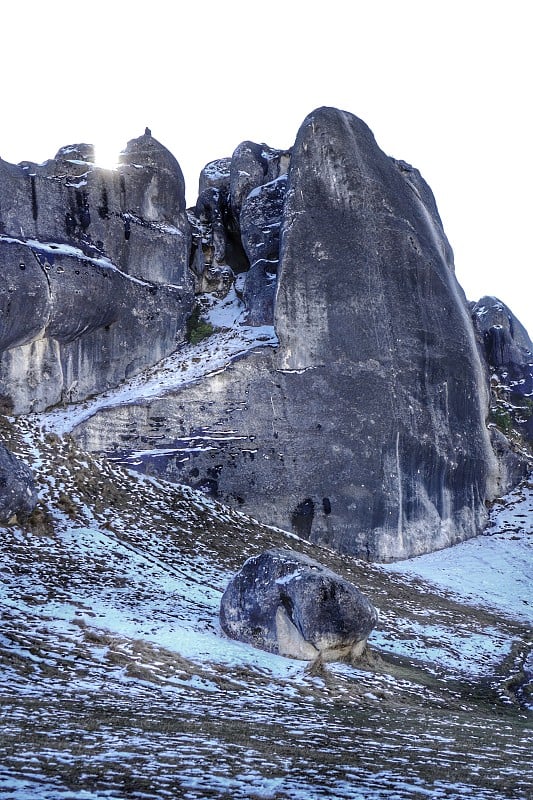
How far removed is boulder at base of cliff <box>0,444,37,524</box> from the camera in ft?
64.2

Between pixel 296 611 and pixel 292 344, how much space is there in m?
14.8

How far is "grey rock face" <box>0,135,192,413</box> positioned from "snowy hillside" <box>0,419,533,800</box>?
150 inches

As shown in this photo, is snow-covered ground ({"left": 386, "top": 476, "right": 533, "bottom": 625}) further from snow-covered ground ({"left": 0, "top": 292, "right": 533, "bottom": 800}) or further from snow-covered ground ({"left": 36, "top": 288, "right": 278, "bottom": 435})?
snow-covered ground ({"left": 36, "top": 288, "right": 278, "bottom": 435})

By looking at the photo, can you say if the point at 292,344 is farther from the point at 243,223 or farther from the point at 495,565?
the point at 495,565

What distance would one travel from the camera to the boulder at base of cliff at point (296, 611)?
15844 mm

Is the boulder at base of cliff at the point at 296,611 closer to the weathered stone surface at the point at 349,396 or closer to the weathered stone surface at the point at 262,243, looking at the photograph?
the weathered stone surface at the point at 349,396

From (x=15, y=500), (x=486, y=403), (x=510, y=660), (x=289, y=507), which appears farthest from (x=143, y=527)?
(x=486, y=403)

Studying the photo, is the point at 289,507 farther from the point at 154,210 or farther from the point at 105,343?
the point at 154,210

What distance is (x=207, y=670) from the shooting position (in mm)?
13695

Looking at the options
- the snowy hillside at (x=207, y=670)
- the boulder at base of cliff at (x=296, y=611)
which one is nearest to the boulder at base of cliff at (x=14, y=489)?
the snowy hillside at (x=207, y=670)

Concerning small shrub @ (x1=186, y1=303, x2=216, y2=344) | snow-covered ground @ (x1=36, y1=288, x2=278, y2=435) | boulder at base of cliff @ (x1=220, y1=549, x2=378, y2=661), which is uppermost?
small shrub @ (x1=186, y1=303, x2=216, y2=344)

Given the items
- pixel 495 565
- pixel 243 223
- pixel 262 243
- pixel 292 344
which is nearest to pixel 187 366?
pixel 292 344

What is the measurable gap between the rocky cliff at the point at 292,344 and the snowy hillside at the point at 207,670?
171 cm

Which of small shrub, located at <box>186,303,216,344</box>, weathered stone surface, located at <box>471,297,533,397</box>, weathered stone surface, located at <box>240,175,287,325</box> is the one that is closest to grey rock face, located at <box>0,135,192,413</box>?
small shrub, located at <box>186,303,216,344</box>
